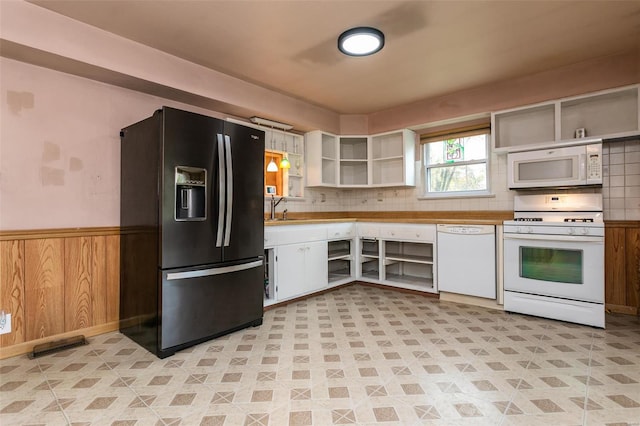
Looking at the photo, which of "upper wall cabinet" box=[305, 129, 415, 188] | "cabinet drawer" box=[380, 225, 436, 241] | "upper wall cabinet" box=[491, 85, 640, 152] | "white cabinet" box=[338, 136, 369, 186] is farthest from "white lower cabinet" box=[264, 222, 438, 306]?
"upper wall cabinet" box=[491, 85, 640, 152]

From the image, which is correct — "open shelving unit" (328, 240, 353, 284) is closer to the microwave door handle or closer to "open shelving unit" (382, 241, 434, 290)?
"open shelving unit" (382, 241, 434, 290)

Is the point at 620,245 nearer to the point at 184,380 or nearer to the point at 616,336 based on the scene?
the point at 616,336

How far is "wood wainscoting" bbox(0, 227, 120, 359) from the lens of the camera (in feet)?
7.86

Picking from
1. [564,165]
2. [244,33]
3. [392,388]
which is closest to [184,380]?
[392,388]

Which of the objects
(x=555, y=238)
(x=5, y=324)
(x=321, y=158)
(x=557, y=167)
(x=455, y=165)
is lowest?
(x=5, y=324)

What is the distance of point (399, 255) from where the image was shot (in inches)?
181

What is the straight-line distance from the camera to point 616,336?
8.73 ft

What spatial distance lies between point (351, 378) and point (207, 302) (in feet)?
4.15

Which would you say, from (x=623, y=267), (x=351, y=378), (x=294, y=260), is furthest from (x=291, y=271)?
(x=623, y=267)

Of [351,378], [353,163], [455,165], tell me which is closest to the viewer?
[351,378]

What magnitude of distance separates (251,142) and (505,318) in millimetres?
2931

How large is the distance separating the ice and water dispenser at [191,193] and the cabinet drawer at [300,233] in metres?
1.08

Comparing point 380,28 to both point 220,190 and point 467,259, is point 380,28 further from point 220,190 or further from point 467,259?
A: point 467,259

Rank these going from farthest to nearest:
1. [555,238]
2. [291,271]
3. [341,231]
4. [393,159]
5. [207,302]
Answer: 1. [393,159]
2. [341,231]
3. [291,271]
4. [555,238]
5. [207,302]
